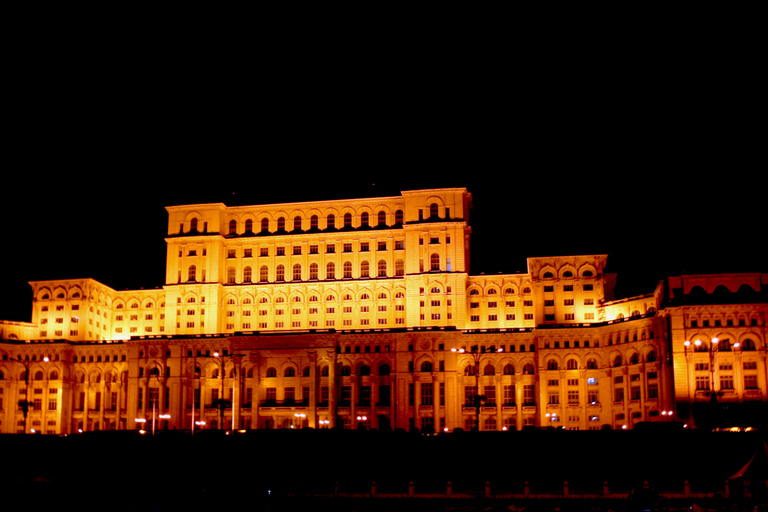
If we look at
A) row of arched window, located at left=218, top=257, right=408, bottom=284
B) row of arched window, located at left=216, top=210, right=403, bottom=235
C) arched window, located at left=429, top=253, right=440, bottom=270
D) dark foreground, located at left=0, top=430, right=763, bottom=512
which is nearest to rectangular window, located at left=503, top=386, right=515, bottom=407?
arched window, located at left=429, top=253, right=440, bottom=270

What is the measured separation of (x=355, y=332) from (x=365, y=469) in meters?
47.5

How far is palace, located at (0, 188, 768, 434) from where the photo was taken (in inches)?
4727

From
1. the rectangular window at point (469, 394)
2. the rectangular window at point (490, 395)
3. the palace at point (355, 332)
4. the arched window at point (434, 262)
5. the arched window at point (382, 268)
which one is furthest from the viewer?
the arched window at point (382, 268)

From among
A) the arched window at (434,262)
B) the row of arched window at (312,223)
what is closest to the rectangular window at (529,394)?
the arched window at (434,262)

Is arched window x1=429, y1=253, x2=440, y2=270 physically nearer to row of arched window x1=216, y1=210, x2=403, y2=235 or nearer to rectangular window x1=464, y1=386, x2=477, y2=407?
row of arched window x1=216, y1=210, x2=403, y2=235

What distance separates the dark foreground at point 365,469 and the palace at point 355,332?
30.3 m

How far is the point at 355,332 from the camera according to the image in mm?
127188

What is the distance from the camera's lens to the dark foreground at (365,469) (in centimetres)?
5944

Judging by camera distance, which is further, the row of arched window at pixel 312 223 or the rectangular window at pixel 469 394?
the row of arched window at pixel 312 223

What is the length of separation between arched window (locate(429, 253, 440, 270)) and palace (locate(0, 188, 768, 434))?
0.15m

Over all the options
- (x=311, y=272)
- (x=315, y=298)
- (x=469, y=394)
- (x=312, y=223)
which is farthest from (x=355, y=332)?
(x=312, y=223)

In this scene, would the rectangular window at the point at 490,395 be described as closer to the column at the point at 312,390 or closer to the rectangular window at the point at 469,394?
the rectangular window at the point at 469,394

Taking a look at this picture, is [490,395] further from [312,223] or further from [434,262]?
A: [312,223]

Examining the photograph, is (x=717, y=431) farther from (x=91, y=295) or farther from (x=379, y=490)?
(x=91, y=295)
